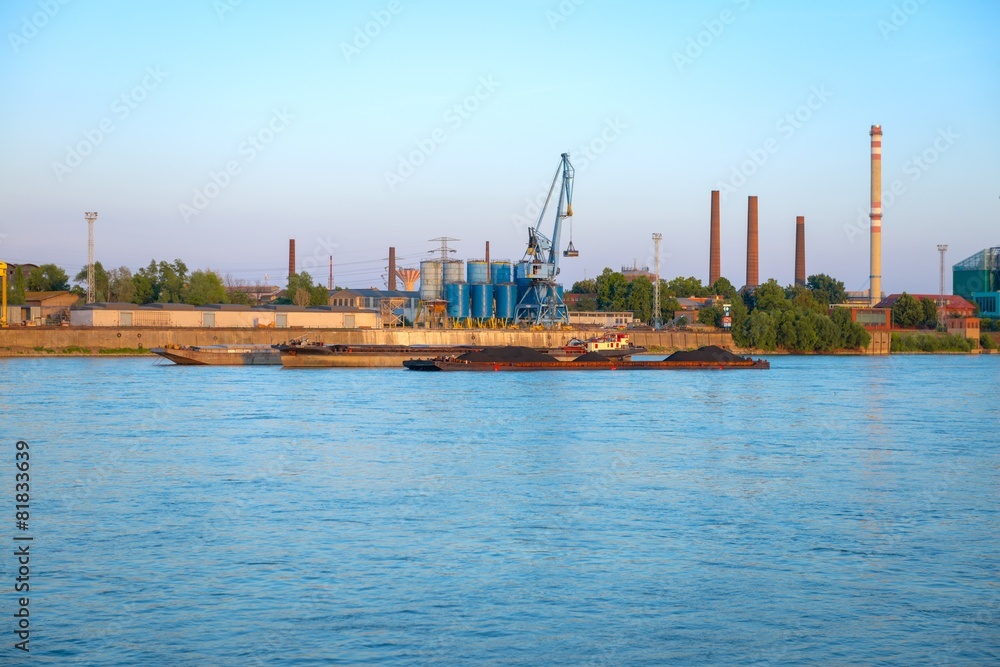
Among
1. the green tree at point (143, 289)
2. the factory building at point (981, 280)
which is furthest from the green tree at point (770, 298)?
the green tree at point (143, 289)

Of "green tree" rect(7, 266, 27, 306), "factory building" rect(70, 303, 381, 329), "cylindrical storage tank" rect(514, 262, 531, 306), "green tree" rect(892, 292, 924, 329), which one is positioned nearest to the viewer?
"factory building" rect(70, 303, 381, 329)

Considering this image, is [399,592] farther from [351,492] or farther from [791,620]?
[351,492]

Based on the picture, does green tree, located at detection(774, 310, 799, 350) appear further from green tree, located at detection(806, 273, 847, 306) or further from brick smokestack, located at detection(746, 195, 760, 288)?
green tree, located at detection(806, 273, 847, 306)

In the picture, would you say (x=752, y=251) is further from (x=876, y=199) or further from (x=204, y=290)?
(x=204, y=290)

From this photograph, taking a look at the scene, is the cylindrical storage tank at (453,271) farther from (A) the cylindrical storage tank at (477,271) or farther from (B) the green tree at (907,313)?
(B) the green tree at (907,313)

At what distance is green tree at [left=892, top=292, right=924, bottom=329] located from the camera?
14050cm

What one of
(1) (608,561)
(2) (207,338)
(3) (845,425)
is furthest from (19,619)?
(2) (207,338)

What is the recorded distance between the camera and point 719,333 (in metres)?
128

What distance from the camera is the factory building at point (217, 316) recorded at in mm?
97438

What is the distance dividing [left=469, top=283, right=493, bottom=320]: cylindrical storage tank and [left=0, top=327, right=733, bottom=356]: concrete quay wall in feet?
21.1

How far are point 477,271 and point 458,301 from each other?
21.3 feet

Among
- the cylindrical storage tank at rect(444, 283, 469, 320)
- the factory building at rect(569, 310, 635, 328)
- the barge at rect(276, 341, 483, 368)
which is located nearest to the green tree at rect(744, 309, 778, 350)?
the factory building at rect(569, 310, 635, 328)

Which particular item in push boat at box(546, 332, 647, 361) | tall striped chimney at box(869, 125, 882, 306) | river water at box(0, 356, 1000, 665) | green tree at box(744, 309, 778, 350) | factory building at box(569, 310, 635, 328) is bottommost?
river water at box(0, 356, 1000, 665)

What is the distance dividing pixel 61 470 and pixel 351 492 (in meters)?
7.50
